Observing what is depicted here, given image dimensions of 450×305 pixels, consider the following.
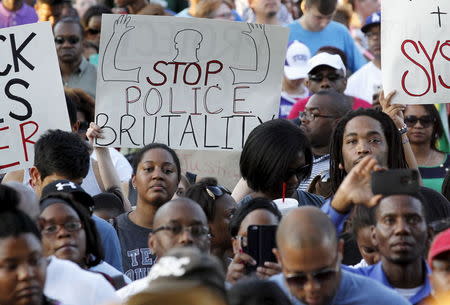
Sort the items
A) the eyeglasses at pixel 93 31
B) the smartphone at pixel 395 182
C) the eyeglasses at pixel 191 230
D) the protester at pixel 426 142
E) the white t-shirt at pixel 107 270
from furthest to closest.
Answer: the eyeglasses at pixel 93 31
the protester at pixel 426 142
the white t-shirt at pixel 107 270
the eyeglasses at pixel 191 230
the smartphone at pixel 395 182

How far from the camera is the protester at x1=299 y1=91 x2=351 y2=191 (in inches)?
390

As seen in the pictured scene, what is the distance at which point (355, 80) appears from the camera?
12930mm

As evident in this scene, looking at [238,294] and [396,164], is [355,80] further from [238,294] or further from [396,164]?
[238,294]

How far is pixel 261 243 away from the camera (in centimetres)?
702

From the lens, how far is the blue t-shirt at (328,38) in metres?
13.4

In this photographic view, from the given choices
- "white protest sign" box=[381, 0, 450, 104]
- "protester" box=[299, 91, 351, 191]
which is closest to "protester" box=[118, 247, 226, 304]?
"white protest sign" box=[381, 0, 450, 104]

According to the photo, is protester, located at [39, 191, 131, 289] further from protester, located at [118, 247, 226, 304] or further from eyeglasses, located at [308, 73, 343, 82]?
eyeglasses, located at [308, 73, 343, 82]

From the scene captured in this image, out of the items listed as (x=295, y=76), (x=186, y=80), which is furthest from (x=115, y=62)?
(x=295, y=76)

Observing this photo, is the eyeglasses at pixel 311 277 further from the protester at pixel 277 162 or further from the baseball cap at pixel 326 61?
the baseball cap at pixel 326 61

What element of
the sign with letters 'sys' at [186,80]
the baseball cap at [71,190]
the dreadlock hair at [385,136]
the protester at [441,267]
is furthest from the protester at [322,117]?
the protester at [441,267]

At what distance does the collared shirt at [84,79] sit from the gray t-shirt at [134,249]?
14.9ft

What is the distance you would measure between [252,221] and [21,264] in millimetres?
1676

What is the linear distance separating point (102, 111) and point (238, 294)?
14.2 ft

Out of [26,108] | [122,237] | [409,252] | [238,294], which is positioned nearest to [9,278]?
[238,294]
